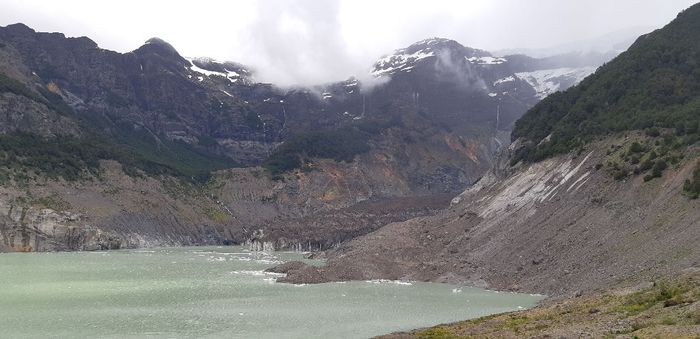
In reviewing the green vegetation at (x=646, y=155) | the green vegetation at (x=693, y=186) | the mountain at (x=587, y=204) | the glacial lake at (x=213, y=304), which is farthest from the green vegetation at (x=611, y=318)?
the green vegetation at (x=646, y=155)

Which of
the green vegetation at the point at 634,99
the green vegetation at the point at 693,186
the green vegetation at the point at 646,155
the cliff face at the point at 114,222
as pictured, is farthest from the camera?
the cliff face at the point at 114,222

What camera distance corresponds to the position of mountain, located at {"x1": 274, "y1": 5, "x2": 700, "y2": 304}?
237 feet

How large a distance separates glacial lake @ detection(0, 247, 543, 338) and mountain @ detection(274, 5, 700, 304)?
22.4 ft

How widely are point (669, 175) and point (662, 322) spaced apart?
165 feet

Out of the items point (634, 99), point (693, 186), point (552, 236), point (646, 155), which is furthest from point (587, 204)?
point (634, 99)

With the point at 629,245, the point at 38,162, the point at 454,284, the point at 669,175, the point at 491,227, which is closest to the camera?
the point at 629,245

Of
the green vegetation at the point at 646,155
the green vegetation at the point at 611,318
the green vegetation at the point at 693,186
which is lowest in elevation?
the green vegetation at the point at 611,318

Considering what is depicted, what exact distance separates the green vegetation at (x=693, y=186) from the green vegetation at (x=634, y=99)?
439 inches

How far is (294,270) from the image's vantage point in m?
97.5

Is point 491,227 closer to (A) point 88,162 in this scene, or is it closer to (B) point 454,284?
(B) point 454,284

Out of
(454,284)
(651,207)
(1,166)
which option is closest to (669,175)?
(651,207)

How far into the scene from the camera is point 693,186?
239 ft

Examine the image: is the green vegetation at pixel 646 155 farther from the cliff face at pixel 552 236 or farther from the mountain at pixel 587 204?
the cliff face at pixel 552 236

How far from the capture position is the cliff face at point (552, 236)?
229 feet
